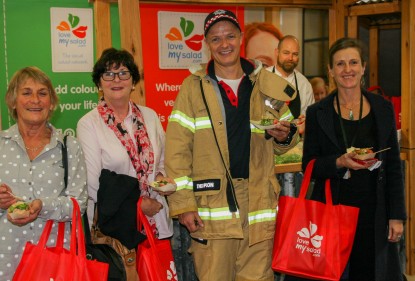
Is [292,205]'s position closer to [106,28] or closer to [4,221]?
[4,221]

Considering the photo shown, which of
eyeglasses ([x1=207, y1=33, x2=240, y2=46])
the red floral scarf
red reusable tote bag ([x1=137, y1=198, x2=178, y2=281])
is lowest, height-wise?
red reusable tote bag ([x1=137, y1=198, x2=178, y2=281])

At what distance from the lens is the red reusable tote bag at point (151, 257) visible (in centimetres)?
299

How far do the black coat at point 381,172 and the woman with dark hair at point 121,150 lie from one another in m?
0.92

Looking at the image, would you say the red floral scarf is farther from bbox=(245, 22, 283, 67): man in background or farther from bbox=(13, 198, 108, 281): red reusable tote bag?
bbox=(245, 22, 283, 67): man in background

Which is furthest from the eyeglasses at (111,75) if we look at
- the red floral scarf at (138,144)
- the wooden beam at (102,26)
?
the wooden beam at (102,26)

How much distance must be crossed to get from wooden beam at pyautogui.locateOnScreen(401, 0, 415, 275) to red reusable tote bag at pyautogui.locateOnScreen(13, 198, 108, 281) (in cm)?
338

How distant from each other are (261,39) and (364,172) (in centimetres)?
413

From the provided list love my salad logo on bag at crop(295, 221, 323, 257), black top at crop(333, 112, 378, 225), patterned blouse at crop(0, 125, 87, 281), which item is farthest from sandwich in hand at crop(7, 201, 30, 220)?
black top at crop(333, 112, 378, 225)

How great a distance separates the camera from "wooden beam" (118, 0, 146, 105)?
396 centimetres

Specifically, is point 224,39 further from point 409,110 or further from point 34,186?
point 409,110

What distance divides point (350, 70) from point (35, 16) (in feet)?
12.3

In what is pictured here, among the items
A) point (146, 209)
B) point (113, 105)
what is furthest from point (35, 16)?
point (146, 209)

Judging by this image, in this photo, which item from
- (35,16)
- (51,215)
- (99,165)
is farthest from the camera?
(35,16)

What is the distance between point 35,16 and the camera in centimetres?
572
